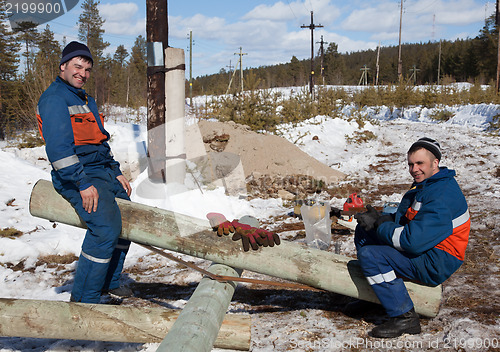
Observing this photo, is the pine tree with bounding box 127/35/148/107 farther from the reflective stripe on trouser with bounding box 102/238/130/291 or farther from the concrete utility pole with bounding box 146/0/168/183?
the reflective stripe on trouser with bounding box 102/238/130/291

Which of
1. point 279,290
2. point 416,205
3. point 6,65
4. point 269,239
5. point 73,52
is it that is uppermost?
point 6,65

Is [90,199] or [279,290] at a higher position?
[90,199]

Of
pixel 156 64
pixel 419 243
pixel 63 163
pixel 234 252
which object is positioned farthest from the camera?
pixel 156 64

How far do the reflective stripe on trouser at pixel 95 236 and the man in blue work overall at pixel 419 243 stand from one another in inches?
83.7

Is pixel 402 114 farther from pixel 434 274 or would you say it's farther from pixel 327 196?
pixel 434 274

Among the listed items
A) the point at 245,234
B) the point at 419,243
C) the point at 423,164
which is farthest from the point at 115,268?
the point at 423,164

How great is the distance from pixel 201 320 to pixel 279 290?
5.70ft

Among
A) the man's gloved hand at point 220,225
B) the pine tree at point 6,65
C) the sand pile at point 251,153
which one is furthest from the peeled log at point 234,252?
the pine tree at point 6,65

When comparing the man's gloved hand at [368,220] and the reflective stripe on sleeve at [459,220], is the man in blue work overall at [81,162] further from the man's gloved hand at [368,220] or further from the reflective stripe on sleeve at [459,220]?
the reflective stripe on sleeve at [459,220]

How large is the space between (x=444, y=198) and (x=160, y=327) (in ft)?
7.54

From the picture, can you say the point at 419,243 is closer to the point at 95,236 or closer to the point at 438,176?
the point at 438,176

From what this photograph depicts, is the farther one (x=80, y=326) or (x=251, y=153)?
(x=251, y=153)

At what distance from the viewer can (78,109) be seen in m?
3.27

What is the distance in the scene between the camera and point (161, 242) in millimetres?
3357
